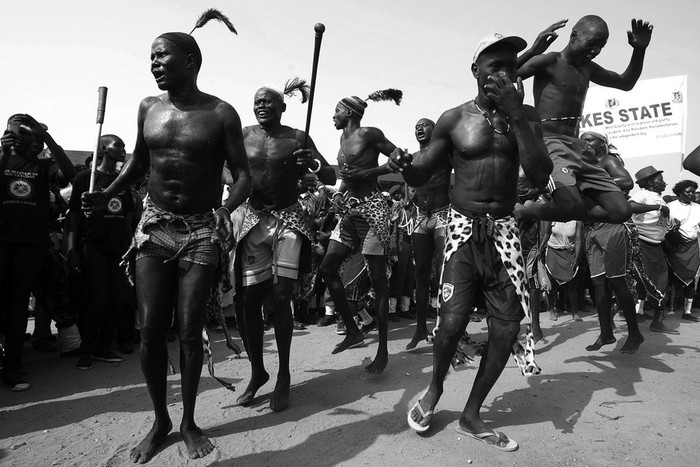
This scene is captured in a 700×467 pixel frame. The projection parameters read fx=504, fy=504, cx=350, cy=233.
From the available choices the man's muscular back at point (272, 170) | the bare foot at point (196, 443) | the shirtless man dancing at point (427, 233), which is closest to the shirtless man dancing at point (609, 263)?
the shirtless man dancing at point (427, 233)

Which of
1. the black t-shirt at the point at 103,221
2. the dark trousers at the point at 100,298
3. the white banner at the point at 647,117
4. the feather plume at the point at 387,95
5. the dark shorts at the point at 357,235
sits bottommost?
the dark trousers at the point at 100,298

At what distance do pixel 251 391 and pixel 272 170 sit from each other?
1699 millimetres

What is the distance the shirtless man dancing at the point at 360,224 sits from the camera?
500 centimetres

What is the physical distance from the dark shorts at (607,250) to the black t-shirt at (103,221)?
537 centimetres

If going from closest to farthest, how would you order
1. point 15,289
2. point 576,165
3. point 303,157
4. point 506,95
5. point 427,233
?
point 506,95, point 303,157, point 576,165, point 15,289, point 427,233

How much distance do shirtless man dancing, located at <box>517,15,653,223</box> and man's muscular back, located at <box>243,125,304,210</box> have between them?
2072 mm

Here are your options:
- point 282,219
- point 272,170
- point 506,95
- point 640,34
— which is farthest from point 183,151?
point 640,34

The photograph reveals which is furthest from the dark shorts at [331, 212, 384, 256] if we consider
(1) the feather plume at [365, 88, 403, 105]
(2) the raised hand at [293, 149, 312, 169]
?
(1) the feather plume at [365, 88, 403, 105]

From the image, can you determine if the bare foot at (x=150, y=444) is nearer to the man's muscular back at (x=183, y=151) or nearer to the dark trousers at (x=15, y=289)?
the man's muscular back at (x=183, y=151)

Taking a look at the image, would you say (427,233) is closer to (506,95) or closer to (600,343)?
(600,343)

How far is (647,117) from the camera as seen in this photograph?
1199 centimetres

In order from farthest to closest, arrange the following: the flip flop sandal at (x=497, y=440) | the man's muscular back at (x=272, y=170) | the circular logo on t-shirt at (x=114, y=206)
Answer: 1. the circular logo on t-shirt at (x=114, y=206)
2. the man's muscular back at (x=272, y=170)
3. the flip flop sandal at (x=497, y=440)

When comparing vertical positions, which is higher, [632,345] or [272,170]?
[272,170]

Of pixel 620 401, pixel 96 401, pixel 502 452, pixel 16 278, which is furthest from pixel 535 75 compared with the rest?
pixel 16 278
